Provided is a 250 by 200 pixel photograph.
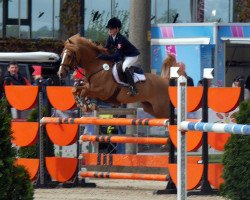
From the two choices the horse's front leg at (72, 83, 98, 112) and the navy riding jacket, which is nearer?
the horse's front leg at (72, 83, 98, 112)

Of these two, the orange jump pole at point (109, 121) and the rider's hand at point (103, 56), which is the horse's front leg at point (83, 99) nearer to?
the rider's hand at point (103, 56)

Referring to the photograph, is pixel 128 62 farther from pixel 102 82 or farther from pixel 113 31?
pixel 113 31

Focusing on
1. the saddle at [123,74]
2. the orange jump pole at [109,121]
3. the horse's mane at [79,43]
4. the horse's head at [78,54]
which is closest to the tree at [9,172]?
the orange jump pole at [109,121]

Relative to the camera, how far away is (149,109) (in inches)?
647

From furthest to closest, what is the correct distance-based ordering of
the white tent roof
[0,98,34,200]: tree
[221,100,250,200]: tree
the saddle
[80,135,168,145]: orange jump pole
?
the white tent roof → the saddle → [80,135,168,145]: orange jump pole → [221,100,250,200]: tree → [0,98,34,200]: tree

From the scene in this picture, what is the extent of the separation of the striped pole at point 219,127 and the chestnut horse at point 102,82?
7.19 metres

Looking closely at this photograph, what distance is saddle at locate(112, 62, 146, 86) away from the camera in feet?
51.3

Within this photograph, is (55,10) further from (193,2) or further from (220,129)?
(220,129)

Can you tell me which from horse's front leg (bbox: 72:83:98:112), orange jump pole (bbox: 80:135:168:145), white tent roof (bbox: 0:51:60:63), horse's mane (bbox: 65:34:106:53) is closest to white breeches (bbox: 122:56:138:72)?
horse's mane (bbox: 65:34:106:53)

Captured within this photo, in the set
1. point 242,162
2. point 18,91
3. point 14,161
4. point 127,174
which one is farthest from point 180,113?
point 18,91

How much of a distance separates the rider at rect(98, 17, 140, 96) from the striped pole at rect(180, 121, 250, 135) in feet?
24.5

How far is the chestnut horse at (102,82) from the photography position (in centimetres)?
1526

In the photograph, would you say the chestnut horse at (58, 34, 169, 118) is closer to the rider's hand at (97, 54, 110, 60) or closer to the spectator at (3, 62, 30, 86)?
the rider's hand at (97, 54, 110, 60)

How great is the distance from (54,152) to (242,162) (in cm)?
487
